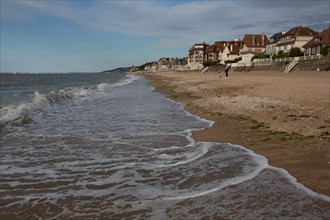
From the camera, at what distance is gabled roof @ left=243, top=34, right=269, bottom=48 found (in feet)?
373

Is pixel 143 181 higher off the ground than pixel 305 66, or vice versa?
pixel 305 66

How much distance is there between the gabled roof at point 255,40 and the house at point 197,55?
41.7m

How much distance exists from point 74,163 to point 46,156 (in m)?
1.10

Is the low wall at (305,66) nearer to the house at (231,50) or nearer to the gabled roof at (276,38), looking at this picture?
the gabled roof at (276,38)

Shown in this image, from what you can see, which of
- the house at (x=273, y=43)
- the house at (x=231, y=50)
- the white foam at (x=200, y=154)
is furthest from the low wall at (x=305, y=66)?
the house at (x=231, y=50)

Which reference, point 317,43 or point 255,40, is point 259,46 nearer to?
point 255,40

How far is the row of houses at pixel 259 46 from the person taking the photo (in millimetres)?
66438

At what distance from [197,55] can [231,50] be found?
3538cm

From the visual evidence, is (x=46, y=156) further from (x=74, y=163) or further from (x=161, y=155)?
(x=161, y=155)

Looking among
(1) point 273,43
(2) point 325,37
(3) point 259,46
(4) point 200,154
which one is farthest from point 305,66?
(3) point 259,46

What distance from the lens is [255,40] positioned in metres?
115

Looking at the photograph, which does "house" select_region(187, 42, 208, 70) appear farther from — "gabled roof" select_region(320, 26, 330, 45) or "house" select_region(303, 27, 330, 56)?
"gabled roof" select_region(320, 26, 330, 45)

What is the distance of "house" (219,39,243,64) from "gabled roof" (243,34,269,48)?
8474 mm

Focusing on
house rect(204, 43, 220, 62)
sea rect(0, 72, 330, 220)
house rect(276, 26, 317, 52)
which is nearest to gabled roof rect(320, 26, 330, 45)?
house rect(276, 26, 317, 52)
